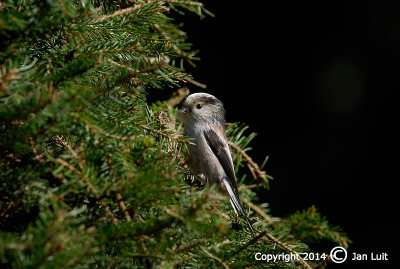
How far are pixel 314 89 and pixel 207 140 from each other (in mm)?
1374

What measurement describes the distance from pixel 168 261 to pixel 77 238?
8.8 inches

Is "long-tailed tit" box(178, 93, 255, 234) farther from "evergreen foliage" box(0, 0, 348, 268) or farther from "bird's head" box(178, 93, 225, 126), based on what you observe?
"evergreen foliage" box(0, 0, 348, 268)

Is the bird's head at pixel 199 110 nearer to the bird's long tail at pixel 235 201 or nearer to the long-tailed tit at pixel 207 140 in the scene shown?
the long-tailed tit at pixel 207 140

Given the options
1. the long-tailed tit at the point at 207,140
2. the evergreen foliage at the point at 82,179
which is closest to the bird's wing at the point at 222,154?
the long-tailed tit at the point at 207,140

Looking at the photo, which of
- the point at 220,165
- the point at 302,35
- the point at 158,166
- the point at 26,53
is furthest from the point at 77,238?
the point at 302,35

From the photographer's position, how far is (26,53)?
2.92ft

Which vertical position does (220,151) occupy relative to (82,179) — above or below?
below

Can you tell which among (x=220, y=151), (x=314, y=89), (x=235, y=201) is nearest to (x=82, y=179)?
(x=235, y=201)

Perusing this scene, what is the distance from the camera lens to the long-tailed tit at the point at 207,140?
1.89 meters

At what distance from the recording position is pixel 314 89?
9.85 feet

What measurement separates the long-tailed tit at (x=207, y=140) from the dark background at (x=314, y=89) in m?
0.78

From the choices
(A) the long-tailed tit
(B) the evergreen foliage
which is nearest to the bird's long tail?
(A) the long-tailed tit

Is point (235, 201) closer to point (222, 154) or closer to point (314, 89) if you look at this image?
point (222, 154)

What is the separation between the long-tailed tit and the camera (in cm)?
189
